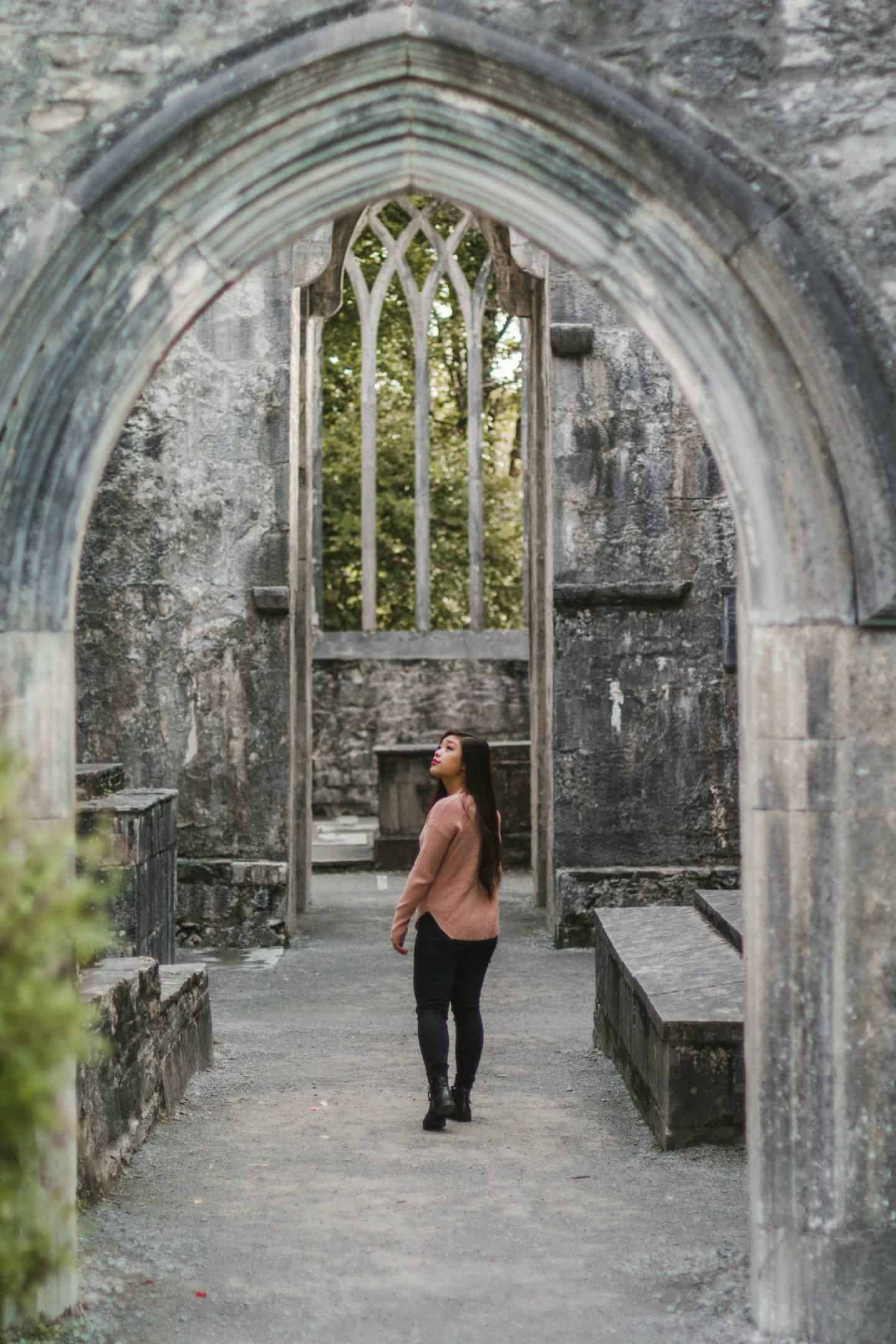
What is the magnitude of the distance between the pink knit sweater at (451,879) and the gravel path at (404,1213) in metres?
0.73

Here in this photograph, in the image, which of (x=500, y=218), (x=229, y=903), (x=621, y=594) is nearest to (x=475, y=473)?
(x=621, y=594)

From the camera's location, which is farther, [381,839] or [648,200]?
[381,839]

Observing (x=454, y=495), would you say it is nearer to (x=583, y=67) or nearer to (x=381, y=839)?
(x=381, y=839)

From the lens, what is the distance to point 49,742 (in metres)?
3.80

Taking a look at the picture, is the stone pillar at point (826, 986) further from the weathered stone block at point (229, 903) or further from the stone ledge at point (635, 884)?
the weathered stone block at point (229, 903)

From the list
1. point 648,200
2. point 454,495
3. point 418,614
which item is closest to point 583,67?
point 648,200

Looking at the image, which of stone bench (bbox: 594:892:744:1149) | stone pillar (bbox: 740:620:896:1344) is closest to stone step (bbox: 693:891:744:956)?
stone bench (bbox: 594:892:744:1149)

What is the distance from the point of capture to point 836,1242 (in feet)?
12.1

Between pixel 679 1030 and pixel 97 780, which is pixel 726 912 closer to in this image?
pixel 679 1030

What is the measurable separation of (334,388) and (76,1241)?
51.7 ft

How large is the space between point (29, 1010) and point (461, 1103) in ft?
11.9

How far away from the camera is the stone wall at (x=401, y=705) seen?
1619 centimetres

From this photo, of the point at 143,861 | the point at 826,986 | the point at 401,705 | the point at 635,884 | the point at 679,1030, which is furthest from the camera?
the point at 401,705

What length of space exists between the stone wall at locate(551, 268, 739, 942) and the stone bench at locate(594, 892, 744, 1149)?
303 cm
